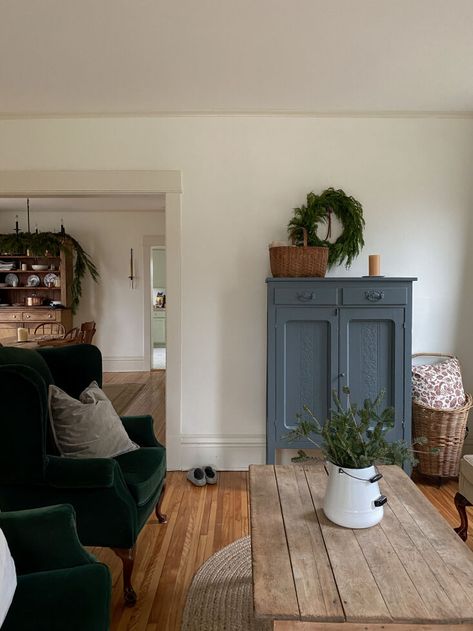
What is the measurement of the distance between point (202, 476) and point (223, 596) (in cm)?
120

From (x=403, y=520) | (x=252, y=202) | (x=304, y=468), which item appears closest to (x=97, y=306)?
(x=252, y=202)

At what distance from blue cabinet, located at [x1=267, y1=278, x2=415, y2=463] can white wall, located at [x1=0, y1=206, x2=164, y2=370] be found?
4.58 m

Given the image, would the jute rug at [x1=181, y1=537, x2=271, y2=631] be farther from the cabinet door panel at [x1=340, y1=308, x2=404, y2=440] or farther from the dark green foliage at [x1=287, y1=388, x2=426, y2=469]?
the cabinet door panel at [x1=340, y1=308, x2=404, y2=440]

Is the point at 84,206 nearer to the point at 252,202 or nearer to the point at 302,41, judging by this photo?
the point at 252,202

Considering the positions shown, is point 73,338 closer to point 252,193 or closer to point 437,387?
point 252,193

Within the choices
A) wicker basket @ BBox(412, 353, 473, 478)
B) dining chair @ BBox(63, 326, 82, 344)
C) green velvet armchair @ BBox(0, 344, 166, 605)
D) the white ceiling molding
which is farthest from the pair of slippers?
dining chair @ BBox(63, 326, 82, 344)

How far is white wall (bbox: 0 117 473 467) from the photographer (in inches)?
128

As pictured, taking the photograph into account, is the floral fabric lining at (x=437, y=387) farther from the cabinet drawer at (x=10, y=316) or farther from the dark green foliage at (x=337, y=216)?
the cabinet drawer at (x=10, y=316)

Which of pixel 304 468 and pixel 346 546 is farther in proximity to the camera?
pixel 304 468

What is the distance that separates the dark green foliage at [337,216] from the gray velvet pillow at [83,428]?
182 centimetres

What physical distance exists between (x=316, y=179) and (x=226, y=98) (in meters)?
0.84

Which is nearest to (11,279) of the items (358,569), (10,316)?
(10,316)

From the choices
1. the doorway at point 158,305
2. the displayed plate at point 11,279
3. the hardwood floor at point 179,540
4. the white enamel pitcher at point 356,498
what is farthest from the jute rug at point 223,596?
the displayed plate at point 11,279

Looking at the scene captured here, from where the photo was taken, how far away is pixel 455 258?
10.8 ft
